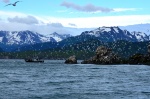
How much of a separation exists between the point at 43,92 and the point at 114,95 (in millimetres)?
16836

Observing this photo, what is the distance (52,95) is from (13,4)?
958 inches

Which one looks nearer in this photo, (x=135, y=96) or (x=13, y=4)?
(x=135, y=96)

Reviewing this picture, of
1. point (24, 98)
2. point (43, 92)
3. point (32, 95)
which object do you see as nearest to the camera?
point (24, 98)

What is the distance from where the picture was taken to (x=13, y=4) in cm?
8650

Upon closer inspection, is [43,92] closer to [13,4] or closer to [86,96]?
[86,96]

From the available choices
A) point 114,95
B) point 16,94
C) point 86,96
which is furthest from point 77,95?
point 16,94

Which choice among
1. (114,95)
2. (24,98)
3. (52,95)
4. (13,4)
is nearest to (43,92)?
(52,95)

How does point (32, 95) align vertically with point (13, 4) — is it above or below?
below

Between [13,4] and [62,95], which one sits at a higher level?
[13,4]

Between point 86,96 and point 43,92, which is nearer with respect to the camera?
point 86,96

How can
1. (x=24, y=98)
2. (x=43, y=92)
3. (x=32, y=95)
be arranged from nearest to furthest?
(x=24, y=98), (x=32, y=95), (x=43, y=92)

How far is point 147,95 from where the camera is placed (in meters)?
76.8

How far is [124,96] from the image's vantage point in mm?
76312

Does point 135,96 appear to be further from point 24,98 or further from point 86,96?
point 24,98
